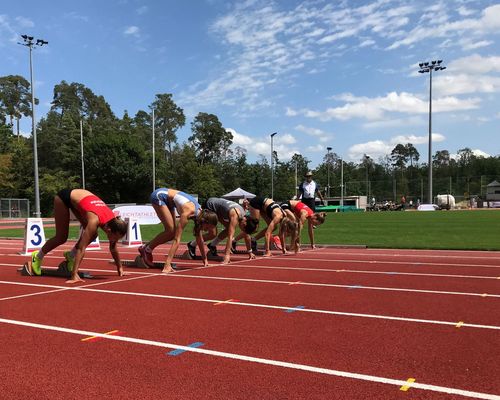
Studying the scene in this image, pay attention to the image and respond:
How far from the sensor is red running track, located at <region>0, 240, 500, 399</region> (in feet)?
11.2

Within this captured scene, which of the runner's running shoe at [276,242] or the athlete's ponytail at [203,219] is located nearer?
the athlete's ponytail at [203,219]

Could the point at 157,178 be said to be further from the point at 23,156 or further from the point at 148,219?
the point at 148,219

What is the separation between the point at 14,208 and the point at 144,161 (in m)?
18.0

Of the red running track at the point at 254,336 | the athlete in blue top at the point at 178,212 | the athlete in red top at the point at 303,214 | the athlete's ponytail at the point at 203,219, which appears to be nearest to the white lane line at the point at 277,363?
the red running track at the point at 254,336

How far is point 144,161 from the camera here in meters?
62.3

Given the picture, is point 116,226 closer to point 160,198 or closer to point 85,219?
point 85,219

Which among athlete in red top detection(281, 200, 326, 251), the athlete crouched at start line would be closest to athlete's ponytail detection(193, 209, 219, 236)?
the athlete crouched at start line

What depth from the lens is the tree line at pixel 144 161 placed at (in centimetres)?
6047

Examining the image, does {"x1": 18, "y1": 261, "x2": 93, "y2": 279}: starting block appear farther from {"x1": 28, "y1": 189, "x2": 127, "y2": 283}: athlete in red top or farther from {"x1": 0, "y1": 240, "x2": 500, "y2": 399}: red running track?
{"x1": 0, "y1": 240, "x2": 500, "y2": 399}: red running track

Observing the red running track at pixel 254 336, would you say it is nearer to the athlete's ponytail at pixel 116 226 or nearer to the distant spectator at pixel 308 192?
the athlete's ponytail at pixel 116 226

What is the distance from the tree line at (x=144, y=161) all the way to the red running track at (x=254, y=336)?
154 ft

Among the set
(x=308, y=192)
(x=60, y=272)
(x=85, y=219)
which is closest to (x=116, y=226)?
(x=85, y=219)

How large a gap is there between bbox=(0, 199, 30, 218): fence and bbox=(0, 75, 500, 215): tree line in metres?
5.01

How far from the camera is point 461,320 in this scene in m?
5.26
